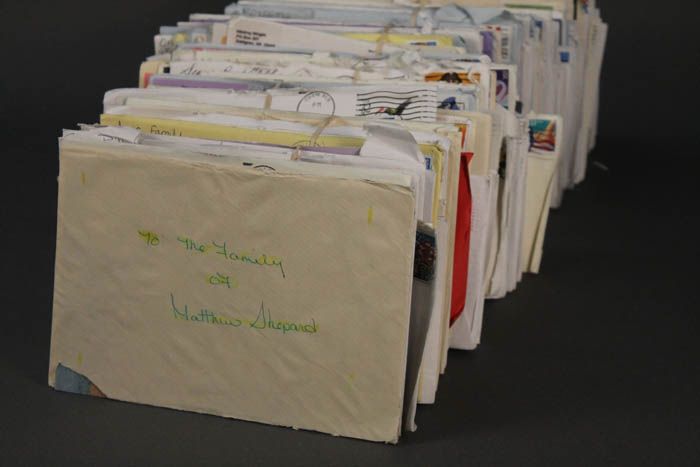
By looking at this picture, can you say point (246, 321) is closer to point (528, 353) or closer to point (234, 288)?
point (234, 288)

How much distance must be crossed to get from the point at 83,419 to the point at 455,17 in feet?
6.27

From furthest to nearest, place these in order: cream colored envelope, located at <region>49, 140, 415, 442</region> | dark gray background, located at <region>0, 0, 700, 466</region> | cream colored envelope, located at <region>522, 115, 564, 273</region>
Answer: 1. cream colored envelope, located at <region>522, 115, 564, 273</region>
2. dark gray background, located at <region>0, 0, 700, 466</region>
3. cream colored envelope, located at <region>49, 140, 415, 442</region>

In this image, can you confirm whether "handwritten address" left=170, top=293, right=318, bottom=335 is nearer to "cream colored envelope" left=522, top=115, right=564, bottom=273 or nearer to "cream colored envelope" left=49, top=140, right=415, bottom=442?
"cream colored envelope" left=49, top=140, right=415, bottom=442

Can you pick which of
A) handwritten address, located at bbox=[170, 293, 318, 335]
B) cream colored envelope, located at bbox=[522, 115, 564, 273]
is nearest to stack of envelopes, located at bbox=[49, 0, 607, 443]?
handwritten address, located at bbox=[170, 293, 318, 335]

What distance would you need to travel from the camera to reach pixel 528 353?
12.9ft

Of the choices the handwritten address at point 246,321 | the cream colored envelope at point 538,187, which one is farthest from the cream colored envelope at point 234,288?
the cream colored envelope at point 538,187

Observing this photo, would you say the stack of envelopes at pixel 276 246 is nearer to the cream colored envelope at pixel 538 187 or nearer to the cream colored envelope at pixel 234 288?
the cream colored envelope at pixel 234 288

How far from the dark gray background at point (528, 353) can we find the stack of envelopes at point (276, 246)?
0.28 ft

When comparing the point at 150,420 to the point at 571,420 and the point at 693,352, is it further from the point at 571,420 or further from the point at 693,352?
the point at 693,352

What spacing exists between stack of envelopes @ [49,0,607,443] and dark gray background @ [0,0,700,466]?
3.4 inches

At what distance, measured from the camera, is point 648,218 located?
5.24 meters

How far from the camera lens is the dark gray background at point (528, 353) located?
332cm

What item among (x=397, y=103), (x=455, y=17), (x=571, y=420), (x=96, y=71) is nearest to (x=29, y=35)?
(x=96, y=71)

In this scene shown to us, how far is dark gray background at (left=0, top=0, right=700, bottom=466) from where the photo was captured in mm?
3320
